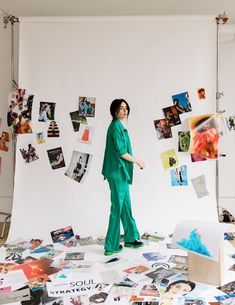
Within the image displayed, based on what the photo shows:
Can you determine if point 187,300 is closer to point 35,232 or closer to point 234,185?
point 35,232

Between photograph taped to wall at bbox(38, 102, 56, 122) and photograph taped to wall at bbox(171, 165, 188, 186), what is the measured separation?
1.08 metres

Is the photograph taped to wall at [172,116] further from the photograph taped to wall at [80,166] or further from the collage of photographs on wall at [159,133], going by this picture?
the photograph taped to wall at [80,166]

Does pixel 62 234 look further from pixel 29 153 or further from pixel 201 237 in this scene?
pixel 201 237

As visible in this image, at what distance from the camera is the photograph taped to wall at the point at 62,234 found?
2.91 meters

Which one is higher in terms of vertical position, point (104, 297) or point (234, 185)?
point (234, 185)

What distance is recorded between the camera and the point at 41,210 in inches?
119

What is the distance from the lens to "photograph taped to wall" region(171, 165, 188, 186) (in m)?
3.06

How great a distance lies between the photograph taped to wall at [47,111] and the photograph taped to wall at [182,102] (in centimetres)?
98

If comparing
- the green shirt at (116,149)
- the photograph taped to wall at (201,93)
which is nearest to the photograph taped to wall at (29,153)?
the green shirt at (116,149)

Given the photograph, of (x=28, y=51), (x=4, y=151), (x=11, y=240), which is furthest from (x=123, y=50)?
(x=11, y=240)

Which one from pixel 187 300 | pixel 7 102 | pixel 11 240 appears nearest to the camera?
pixel 187 300

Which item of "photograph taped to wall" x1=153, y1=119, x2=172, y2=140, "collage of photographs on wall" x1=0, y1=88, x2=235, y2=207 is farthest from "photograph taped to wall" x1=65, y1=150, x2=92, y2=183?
"photograph taped to wall" x1=153, y1=119, x2=172, y2=140

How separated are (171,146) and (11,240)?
1468 millimetres

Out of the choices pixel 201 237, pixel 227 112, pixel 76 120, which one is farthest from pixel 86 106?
pixel 201 237
